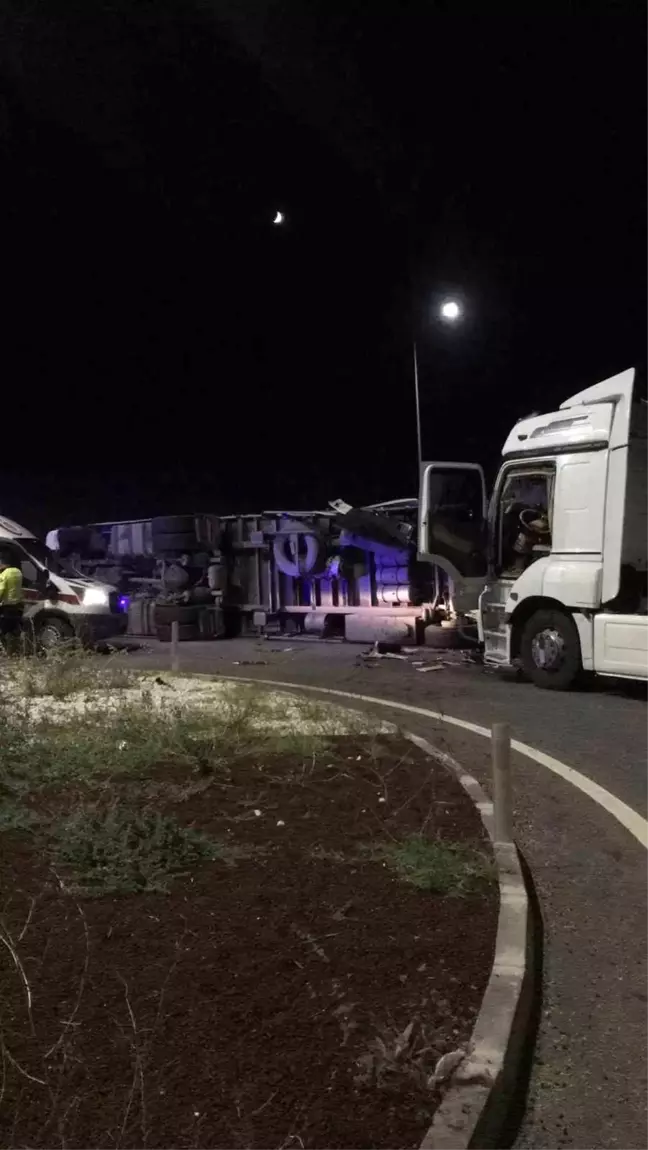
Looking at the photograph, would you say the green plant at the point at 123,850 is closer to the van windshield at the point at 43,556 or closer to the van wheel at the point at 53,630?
the van wheel at the point at 53,630

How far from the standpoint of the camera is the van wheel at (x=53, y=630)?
16.0 meters

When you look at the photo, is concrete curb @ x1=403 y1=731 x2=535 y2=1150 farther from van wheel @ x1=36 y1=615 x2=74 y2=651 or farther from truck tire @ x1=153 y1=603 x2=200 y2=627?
truck tire @ x1=153 y1=603 x2=200 y2=627

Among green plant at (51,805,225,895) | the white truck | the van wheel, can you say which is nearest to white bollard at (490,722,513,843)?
green plant at (51,805,225,895)

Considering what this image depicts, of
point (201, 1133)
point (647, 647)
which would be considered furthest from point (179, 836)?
point (647, 647)

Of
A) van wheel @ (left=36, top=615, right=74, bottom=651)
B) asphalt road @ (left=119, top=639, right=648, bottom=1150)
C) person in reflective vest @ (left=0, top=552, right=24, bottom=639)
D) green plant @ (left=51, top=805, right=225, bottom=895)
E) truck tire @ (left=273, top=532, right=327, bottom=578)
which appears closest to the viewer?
asphalt road @ (left=119, top=639, right=648, bottom=1150)

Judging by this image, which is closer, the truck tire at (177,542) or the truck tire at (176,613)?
the truck tire at (176,613)

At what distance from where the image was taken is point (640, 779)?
7180mm

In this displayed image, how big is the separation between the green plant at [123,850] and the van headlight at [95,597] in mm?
11551

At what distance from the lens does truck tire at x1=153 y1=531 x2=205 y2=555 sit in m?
20.1

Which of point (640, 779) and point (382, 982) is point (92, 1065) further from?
point (640, 779)

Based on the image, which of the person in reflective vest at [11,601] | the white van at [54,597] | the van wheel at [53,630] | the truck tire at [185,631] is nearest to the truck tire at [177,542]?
the truck tire at [185,631]

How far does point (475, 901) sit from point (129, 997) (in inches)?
72.4

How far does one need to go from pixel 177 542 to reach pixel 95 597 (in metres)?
3.67

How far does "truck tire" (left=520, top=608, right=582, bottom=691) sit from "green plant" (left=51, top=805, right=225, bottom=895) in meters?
7.17
